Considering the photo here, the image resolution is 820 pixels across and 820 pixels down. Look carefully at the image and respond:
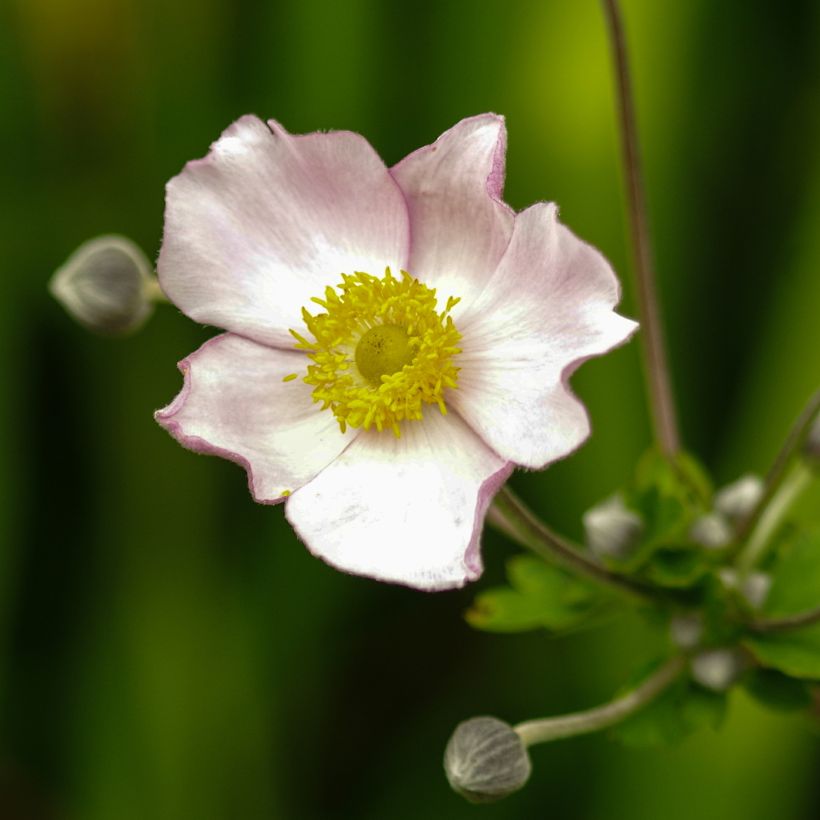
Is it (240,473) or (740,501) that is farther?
(240,473)

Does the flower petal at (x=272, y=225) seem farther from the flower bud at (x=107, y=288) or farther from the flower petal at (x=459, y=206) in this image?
the flower bud at (x=107, y=288)

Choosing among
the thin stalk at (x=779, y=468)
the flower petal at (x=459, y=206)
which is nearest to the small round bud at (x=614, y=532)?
the thin stalk at (x=779, y=468)

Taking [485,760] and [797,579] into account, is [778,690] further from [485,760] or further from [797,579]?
[485,760]

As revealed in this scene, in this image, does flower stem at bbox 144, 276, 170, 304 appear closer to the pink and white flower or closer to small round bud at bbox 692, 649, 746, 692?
the pink and white flower

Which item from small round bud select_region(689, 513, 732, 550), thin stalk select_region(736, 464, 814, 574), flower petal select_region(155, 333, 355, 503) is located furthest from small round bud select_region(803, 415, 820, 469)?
flower petal select_region(155, 333, 355, 503)

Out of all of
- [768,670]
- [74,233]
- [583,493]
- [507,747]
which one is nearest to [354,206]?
[507,747]

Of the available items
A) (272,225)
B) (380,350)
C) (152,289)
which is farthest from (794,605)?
(152,289)
